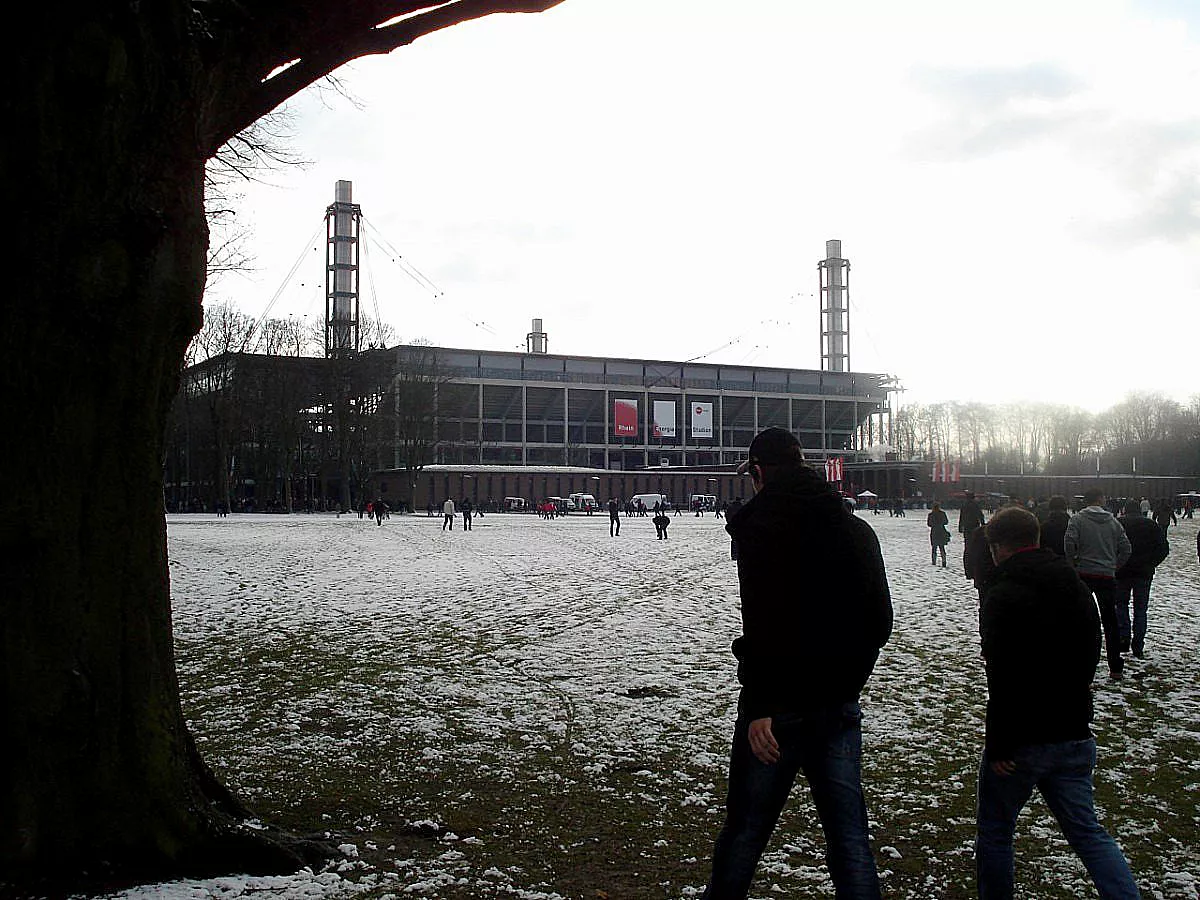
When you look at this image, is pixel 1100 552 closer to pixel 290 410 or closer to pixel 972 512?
pixel 972 512

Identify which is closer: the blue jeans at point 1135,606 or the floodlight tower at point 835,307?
the blue jeans at point 1135,606

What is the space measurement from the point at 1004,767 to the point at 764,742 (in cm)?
102

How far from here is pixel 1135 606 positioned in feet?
34.2

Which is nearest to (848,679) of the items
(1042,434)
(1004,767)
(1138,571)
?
(1004,767)

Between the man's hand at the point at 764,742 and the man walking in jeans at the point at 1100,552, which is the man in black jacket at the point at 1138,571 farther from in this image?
the man's hand at the point at 764,742

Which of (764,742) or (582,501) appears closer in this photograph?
(764,742)

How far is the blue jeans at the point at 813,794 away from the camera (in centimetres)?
339

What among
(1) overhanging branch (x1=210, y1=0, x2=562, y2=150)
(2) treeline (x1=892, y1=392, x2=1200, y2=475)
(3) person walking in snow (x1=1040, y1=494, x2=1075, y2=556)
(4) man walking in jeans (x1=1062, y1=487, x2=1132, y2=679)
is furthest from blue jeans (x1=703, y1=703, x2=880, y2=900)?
(2) treeline (x1=892, y1=392, x2=1200, y2=475)

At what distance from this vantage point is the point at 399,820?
5.14m

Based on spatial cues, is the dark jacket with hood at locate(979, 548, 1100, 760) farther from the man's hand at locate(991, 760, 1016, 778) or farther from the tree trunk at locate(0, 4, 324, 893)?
the tree trunk at locate(0, 4, 324, 893)

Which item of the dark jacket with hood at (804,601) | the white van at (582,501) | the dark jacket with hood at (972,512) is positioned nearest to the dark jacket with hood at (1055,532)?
the dark jacket with hood at (972,512)

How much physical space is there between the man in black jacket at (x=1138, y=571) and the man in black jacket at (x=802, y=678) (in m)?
7.98

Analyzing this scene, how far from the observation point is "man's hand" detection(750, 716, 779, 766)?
3311 mm

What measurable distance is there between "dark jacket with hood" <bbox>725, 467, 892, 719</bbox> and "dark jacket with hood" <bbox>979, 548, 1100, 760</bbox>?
1.86ft
